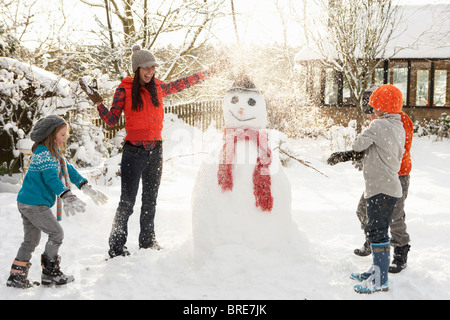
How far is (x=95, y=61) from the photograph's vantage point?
38.4ft

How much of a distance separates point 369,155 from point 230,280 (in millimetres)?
1442

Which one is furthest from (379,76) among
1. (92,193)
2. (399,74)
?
(92,193)

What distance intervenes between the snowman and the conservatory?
11.9m

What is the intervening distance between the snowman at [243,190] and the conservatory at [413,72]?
39.1 feet

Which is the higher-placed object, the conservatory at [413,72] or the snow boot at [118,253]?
the conservatory at [413,72]

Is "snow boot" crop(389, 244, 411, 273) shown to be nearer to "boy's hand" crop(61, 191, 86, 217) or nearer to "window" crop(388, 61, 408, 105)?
"boy's hand" crop(61, 191, 86, 217)

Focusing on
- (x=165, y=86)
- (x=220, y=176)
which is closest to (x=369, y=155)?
(x=220, y=176)

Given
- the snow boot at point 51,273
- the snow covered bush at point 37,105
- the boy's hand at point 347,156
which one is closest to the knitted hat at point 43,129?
the snow boot at point 51,273

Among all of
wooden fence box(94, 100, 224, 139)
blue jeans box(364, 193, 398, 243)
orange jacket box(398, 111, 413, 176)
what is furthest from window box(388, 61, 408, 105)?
blue jeans box(364, 193, 398, 243)

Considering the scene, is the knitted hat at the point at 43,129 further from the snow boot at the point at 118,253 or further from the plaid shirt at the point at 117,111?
the snow boot at the point at 118,253

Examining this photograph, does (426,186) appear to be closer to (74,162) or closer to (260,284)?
(260,284)

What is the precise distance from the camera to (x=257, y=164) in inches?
144

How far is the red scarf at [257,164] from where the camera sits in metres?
3.60

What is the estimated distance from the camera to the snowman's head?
3705mm
